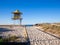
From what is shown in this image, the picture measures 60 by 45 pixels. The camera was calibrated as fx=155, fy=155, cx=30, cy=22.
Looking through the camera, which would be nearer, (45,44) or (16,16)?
(45,44)

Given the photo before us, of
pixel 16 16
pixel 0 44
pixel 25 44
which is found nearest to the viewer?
pixel 0 44

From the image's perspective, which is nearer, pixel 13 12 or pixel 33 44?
pixel 33 44

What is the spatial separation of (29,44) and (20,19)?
97.4 feet

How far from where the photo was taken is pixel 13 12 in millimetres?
38688

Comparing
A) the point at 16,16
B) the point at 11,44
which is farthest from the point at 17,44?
the point at 16,16

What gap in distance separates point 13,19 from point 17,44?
3009 centimetres

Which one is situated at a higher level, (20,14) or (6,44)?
(20,14)

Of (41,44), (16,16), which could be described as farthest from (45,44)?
(16,16)

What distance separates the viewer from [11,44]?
9.05 metres

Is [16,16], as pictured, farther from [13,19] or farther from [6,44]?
[6,44]

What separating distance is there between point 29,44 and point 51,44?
1.30 m

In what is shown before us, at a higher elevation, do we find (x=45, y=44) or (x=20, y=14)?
(x=20, y=14)

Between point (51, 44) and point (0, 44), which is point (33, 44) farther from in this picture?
point (0, 44)

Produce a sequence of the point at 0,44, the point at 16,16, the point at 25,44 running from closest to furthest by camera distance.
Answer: the point at 0,44, the point at 25,44, the point at 16,16
